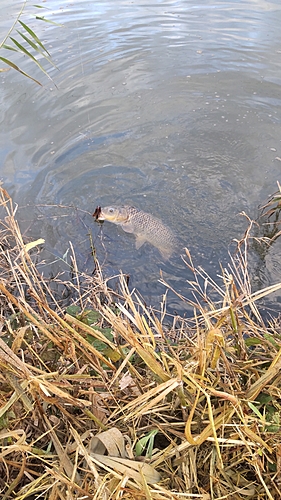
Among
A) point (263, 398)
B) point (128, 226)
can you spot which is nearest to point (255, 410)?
point (263, 398)

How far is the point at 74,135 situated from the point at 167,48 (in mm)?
3048

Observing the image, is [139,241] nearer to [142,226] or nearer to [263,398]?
[142,226]

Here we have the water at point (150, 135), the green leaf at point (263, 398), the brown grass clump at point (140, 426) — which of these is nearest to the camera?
the brown grass clump at point (140, 426)

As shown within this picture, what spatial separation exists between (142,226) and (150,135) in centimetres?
186

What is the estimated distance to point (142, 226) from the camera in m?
4.32

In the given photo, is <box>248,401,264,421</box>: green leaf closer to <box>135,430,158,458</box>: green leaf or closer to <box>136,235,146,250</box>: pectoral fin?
<box>135,430,158,458</box>: green leaf

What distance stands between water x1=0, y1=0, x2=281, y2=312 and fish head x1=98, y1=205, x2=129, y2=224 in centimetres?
20

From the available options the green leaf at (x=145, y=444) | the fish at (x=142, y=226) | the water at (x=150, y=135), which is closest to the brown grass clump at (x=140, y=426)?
the green leaf at (x=145, y=444)

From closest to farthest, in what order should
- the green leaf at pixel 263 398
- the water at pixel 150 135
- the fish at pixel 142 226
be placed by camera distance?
1. the green leaf at pixel 263 398
2. the fish at pixel 142 226
3. the water at pixel 150 135

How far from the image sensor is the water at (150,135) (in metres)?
4.39

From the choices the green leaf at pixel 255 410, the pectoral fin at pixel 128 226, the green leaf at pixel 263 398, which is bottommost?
the pectoral fin at pixel 128 226

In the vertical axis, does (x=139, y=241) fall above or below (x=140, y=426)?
below

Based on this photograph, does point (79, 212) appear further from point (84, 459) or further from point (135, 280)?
point (84, 459)

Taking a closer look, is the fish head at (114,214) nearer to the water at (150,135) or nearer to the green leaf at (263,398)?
the water at (150,135)
